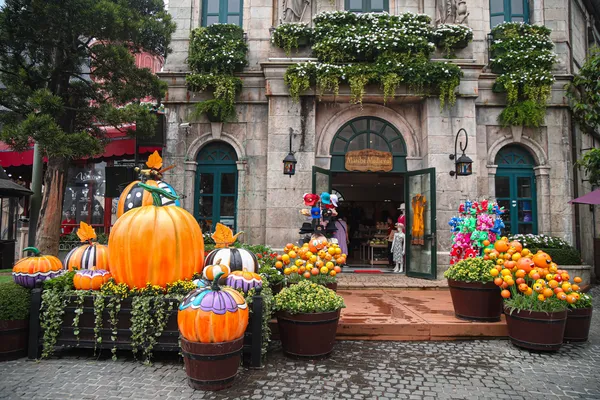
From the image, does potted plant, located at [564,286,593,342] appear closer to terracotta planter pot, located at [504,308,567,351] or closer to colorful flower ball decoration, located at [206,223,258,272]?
terracotta planter pot, located at [504,308,567,351]

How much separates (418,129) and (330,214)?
189 inches

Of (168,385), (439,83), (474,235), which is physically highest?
(439,83)

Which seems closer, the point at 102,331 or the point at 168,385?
the point at 168,385

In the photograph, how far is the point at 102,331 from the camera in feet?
16.6

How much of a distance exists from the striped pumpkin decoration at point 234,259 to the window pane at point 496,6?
11.4 metres

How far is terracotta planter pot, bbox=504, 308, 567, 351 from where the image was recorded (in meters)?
5.46

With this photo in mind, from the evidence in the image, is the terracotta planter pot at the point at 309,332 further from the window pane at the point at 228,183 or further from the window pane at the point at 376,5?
the window pane at the point at 376,5

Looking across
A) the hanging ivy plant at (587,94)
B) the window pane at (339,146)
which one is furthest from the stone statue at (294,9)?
the hanging ivy plant at (587,94)

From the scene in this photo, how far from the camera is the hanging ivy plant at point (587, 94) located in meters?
10.5

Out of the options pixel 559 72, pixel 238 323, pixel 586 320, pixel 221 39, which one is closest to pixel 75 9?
pixel 221 39

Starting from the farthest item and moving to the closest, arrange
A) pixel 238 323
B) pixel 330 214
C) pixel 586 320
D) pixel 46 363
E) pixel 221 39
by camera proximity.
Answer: pixel 221 39 → pixel 330 214 → pixel 586 320 → pixel 46 363 → pixel 238 323

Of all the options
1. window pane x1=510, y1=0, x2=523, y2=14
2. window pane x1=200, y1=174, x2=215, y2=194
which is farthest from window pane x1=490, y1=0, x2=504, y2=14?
window pane x1=200, y1=174, x2=215, y2=194

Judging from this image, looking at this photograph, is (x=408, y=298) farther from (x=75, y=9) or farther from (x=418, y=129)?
(x=75, y=9)

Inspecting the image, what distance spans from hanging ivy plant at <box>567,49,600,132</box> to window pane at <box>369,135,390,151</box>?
5390mm
